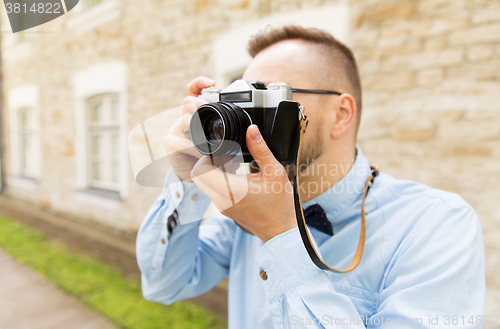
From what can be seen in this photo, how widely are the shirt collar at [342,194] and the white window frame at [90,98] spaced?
3.37 metres

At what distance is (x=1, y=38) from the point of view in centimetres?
671

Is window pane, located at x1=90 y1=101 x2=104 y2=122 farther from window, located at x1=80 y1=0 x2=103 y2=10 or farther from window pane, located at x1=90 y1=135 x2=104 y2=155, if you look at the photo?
window, located at x1=80 y1=0 x2=103 y2=10

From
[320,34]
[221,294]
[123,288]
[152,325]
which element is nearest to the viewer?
[320,34]

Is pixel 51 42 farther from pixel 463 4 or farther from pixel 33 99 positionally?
pixel 463 4

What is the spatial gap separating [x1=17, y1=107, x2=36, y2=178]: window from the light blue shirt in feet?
22.4

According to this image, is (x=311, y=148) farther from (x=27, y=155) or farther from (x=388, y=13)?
(x=27, y=155)

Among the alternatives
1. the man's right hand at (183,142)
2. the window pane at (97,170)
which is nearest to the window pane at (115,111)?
the window pane at (97,170)

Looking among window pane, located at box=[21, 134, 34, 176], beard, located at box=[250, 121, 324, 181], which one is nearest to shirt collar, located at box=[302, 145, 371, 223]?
beard, located at box=[250, 121, 324, 181]

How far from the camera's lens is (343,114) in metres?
1.19

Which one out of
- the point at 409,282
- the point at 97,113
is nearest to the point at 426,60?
the point at 409,282

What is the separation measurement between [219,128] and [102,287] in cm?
313

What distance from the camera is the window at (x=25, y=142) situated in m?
6.65

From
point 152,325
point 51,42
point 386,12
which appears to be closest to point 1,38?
point 51,42

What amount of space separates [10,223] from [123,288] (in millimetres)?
4121
